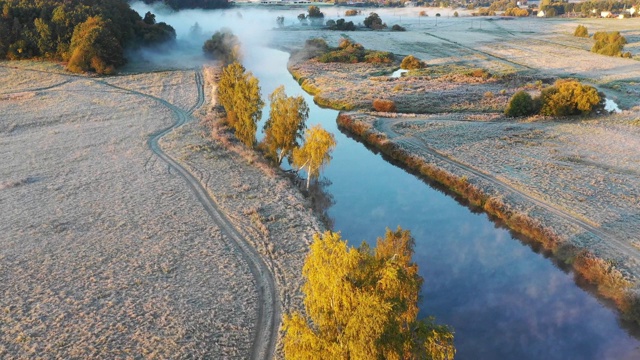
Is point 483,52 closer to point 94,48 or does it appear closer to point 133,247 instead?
point 94,48

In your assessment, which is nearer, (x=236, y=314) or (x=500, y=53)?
(x=236, y=314)

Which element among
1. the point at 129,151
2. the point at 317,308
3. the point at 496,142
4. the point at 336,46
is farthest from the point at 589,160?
the point at 336,46

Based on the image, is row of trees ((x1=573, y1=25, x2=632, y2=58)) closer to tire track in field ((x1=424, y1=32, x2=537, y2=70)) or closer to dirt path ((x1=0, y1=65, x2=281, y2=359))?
tire track in field ((x1=424, y1=32, x2=537, y2=70))

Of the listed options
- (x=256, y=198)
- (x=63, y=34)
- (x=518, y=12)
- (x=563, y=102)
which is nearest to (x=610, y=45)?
(x=563, y=102)

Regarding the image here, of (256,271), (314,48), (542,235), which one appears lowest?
(542,235)

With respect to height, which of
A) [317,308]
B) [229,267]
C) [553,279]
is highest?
[317,308]

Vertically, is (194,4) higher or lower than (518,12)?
higher

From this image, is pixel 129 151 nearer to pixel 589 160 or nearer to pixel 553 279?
pixel 553 279

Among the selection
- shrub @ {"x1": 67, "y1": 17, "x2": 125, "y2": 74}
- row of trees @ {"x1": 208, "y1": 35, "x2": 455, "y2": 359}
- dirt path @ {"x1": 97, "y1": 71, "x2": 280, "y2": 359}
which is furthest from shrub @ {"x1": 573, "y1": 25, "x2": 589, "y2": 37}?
row of trees @ {"x1": 208, "y1": 35, "x2": 455, "y2": 359}
